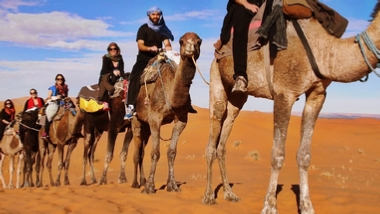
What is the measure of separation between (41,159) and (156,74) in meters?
8.65

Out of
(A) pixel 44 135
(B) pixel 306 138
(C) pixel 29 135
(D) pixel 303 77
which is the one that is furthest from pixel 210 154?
(C) pixel 29 135

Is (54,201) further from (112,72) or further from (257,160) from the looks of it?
(257,160)

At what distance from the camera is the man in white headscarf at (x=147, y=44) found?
10195 mm

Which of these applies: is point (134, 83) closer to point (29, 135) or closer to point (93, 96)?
point (93, 96)

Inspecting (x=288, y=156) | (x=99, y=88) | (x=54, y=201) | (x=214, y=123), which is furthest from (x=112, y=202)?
(x=288, y=156)

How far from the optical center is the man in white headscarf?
10.2m

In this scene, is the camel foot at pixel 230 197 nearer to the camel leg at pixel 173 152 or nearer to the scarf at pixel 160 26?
the camel leg at pixel 173 152

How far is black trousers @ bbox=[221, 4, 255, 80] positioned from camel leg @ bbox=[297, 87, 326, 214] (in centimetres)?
101

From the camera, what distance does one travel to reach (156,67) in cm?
970

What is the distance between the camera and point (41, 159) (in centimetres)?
1648

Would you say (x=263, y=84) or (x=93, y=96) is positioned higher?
(x=263, y=84)

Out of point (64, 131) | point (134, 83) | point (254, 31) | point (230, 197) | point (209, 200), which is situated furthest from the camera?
point (64, 131)

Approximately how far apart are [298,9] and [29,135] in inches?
481

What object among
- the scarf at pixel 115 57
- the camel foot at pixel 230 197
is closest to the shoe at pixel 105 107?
the scarf at pixel 115 57
